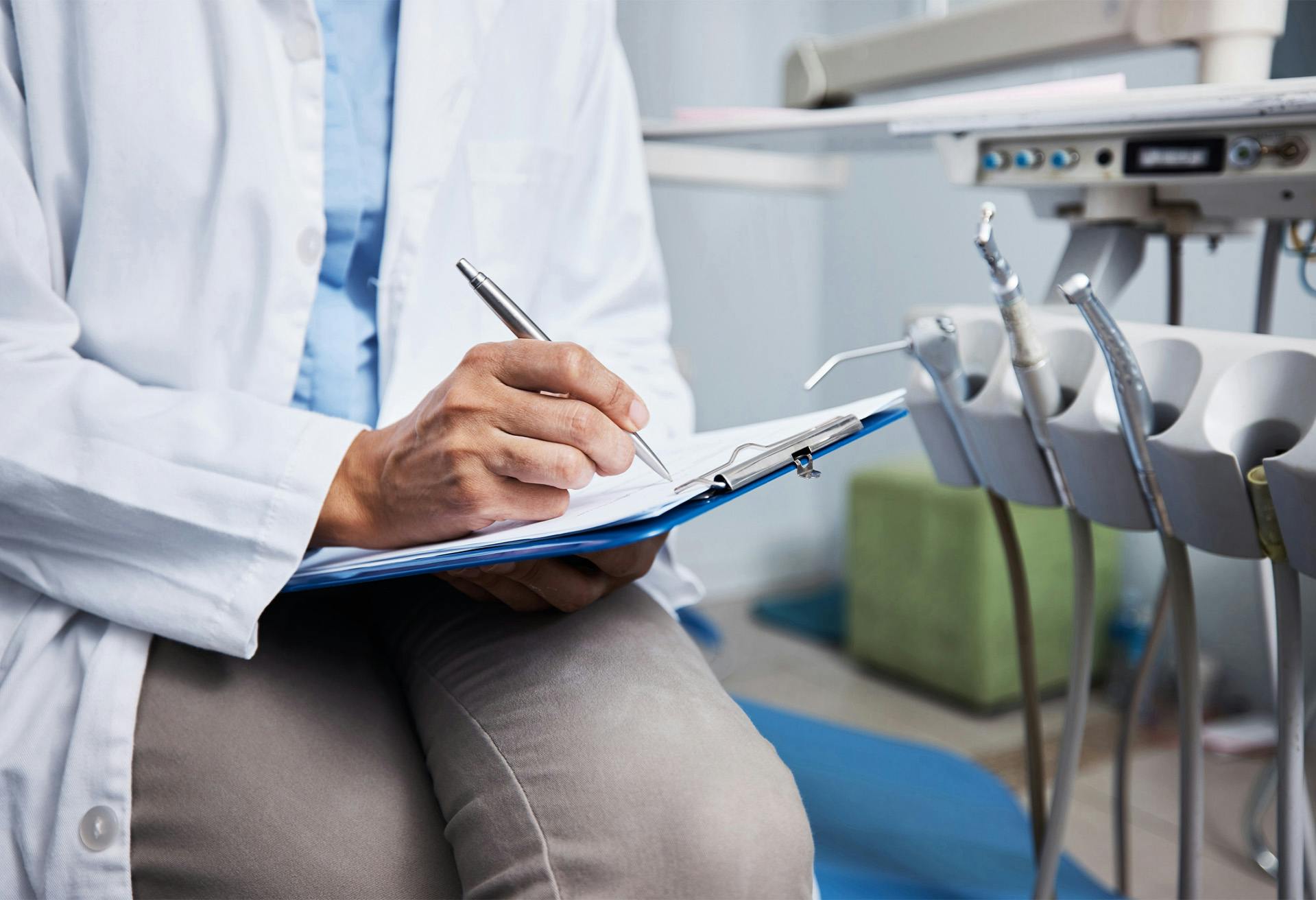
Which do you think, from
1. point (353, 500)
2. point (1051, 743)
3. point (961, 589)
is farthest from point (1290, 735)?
point (961, 589)

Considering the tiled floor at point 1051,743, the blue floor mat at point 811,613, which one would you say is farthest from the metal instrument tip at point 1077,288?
the blue floor mat at point 811,613

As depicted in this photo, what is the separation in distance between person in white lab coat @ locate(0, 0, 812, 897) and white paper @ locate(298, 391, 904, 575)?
17 mm

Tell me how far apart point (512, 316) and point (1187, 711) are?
0.51 meters

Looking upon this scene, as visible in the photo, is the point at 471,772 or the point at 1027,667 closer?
the point at 471,772

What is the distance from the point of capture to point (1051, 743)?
1.87 meters

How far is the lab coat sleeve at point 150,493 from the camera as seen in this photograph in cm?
56

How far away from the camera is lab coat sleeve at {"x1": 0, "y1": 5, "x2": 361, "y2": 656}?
0.56 m

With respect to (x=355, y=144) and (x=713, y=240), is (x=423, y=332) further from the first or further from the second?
(x=713, y=240)

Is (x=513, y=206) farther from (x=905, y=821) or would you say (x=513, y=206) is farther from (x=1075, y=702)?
(x=905, y=821)

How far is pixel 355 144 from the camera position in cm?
73

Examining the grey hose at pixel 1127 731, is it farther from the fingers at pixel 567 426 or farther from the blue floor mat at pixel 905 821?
the fingers at pixel 567 426

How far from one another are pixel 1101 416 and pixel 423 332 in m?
0.44

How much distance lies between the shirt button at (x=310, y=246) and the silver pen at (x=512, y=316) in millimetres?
170

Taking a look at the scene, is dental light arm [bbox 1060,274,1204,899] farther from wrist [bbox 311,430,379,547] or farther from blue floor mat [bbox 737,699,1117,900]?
wrist [bbox 311,430,379,547]
